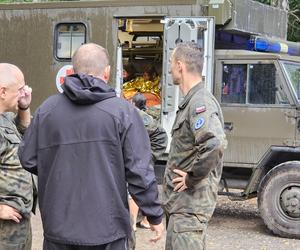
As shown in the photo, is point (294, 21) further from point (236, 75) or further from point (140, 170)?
point (140, 170)

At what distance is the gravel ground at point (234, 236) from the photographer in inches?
270

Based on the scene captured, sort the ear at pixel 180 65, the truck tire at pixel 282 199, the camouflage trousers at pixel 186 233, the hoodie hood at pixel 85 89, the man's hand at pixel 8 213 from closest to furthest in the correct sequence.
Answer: the hoodie hood at pixel 85 89, the man's hand at pixel 8 213, the camouflage trousers at pixel 186 233, the ear at pixel 180 65, the truck tire at pixel 282 199

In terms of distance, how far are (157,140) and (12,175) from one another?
366 centimetres

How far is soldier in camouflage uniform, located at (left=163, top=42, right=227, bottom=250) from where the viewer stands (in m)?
3.68

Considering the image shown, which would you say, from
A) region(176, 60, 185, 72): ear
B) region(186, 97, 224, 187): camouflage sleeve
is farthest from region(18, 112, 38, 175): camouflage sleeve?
region(176, 60, 185, 72): ear

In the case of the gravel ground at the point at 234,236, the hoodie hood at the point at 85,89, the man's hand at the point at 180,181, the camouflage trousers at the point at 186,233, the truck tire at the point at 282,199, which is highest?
the hoodie hood at the point at 85,89

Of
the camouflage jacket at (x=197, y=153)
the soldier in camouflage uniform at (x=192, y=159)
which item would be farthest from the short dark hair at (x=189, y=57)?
the camouflage jacket at (x=197, y=153)

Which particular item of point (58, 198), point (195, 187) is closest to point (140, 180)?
point (58, 198)

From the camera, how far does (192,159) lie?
3.80 meters

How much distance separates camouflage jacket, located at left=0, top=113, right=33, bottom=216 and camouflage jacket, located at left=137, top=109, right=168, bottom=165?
138 inches

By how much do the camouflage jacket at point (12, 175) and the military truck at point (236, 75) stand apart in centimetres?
394

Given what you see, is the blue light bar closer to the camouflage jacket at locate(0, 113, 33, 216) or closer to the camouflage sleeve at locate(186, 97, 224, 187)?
the camouflage sleeve at locate(186, 97, 224, 187)

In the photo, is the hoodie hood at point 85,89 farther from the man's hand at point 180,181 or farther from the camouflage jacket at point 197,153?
the man's hand at point 180,181

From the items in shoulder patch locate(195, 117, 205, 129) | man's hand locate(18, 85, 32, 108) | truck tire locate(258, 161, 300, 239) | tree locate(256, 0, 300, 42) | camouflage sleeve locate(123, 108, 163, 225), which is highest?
tree locate(256, 0, 300, 42)
